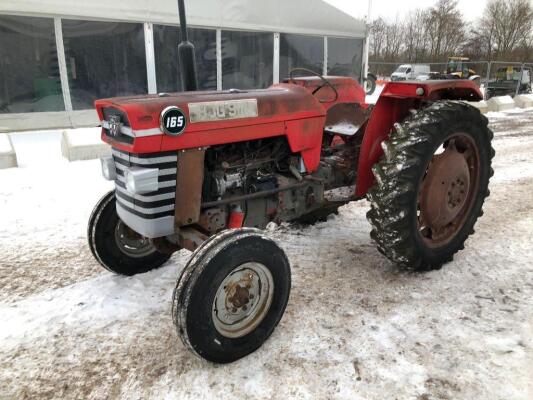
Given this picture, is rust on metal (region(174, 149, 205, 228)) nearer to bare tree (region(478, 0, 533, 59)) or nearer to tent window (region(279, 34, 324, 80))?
tent window (region(279, 34, 324, 80))

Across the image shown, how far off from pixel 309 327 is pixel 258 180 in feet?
3.39

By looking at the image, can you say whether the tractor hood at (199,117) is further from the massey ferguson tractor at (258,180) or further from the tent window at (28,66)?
the tent window at (28,66)

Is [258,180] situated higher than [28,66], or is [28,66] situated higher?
[28,66]

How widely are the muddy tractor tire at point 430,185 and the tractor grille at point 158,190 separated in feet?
4.61

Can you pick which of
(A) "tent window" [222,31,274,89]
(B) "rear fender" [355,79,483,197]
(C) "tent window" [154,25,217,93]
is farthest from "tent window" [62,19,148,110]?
(B) "rear fender" [355,79,483,197]

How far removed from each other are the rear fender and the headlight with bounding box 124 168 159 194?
169 cm

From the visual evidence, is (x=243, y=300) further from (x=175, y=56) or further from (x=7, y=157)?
(x=175, y=56)

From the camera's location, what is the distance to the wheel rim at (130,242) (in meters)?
3.25

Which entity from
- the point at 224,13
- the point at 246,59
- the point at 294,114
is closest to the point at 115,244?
the point at 294,114

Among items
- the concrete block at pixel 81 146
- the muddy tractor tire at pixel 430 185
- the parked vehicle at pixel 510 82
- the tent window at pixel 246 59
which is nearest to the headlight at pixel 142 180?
the muddy tractor tire at pixel 430 185

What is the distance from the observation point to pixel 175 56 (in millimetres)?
10352

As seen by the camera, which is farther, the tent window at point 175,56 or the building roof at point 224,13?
the tent window at point 175,56

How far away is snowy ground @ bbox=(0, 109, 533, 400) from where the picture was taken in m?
2.26

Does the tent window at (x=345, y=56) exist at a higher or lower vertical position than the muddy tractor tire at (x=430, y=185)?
higher
